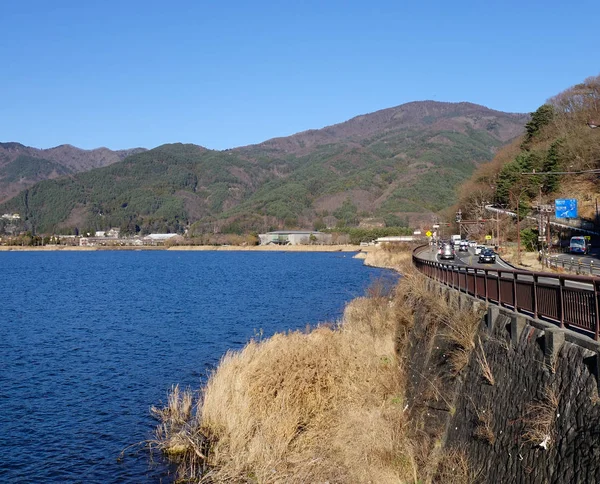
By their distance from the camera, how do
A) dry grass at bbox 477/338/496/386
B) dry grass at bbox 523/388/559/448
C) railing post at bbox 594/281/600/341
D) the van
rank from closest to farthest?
dry grass at bbox 523/388/559/448, railing post at bbox 594/281/600/341, dry grass at bbox 477/338/496/386, the van

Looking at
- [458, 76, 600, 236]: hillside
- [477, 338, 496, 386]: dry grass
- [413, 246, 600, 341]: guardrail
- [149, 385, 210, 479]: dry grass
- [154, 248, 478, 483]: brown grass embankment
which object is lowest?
[149, 385, 210, 479]: dry grass

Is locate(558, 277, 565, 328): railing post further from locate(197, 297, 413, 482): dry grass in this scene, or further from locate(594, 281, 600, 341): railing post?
locate(197, 297, 413, 482): dry grass

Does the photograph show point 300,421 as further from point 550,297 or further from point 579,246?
point 579,246

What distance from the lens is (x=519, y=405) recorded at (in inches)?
390

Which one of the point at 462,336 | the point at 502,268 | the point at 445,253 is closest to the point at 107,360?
the point at 502,268

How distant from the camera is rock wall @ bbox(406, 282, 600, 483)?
7.98 m

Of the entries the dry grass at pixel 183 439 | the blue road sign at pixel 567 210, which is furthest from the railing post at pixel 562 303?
the blue road sign at pixel 567 210

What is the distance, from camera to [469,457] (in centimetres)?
1105

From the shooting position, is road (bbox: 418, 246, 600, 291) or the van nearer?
road (bbox: 418, 246, 600, 291)

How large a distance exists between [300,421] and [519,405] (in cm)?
701

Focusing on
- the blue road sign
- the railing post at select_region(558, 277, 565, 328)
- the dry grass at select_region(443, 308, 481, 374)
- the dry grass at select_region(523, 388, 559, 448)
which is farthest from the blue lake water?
the blue road sign

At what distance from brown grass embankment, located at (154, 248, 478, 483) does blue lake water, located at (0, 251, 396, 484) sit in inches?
58.8

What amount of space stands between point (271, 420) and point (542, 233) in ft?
175

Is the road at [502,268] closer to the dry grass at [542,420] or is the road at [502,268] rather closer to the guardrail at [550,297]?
the guardrail at [550,297]
